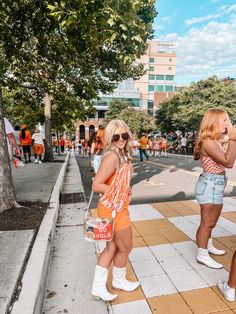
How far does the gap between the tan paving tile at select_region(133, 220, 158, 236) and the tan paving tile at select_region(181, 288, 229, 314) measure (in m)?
1.69

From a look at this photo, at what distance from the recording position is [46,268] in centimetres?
329

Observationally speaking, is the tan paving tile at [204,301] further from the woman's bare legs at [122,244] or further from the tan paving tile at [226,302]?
the woman's bare legs at [122,244]

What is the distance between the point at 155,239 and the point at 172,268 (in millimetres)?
905

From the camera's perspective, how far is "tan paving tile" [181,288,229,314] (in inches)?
Result: 105

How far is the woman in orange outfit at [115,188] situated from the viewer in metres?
2.52

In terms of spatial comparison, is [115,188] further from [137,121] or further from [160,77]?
[160,77]

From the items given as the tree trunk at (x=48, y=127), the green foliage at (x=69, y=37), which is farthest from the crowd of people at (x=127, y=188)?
the tree trunk at (x=48, y=127)

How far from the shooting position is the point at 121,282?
2.94 metres

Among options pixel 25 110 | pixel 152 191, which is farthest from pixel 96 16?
→ pixel 25 110

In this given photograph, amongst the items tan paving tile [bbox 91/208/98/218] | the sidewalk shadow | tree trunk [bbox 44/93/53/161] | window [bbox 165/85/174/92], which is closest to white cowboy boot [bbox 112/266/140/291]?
tan paving tile [bbox 91/208/98/218]

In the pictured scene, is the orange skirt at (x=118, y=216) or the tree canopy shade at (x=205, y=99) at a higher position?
the tree canopy shade at (x=205, y=99)

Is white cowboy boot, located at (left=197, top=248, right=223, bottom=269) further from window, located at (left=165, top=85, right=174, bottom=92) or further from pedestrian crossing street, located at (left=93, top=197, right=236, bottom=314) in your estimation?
window, located at (left=165, top=85, right=174, bottom=92)

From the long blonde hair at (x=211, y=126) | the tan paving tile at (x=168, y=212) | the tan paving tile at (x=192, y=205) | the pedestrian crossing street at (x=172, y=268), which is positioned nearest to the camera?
the pedestrian crossing street at (x=172, y=268)

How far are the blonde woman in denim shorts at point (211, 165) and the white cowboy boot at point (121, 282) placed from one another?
39.7 inches
